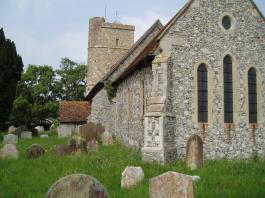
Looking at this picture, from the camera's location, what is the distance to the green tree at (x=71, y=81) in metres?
52.3

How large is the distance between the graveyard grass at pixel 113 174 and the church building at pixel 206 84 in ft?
3.14

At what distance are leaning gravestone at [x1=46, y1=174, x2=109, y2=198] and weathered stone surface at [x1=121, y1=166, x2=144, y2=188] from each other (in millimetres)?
3573

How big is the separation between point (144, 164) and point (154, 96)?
2.62 metres

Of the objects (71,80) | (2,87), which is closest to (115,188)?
(2,87)

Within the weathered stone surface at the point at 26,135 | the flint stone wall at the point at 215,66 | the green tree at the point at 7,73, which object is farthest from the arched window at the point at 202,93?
the green tree at the point at 7,73

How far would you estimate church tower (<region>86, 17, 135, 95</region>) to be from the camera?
33.7m

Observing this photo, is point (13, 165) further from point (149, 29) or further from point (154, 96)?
point (149, 29)

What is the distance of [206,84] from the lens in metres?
13.9

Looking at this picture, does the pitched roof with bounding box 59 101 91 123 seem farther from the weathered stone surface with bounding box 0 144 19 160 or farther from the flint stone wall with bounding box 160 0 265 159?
the flint stone wall with bounding box 160 0 265 159

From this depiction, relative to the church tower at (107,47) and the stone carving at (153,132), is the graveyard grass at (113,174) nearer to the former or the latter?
the stone carving at (153,132)

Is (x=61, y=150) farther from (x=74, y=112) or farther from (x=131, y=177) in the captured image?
(x=74, y=112)

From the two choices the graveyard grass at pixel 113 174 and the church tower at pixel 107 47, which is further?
the church tower at pixel 107 47

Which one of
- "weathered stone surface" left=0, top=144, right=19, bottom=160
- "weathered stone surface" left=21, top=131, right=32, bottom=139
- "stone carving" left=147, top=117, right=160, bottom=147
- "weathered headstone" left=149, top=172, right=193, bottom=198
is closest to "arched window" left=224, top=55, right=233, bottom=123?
"stone carving" left=147, top=117, right=160, bottom=147

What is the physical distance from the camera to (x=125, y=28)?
112 ft
